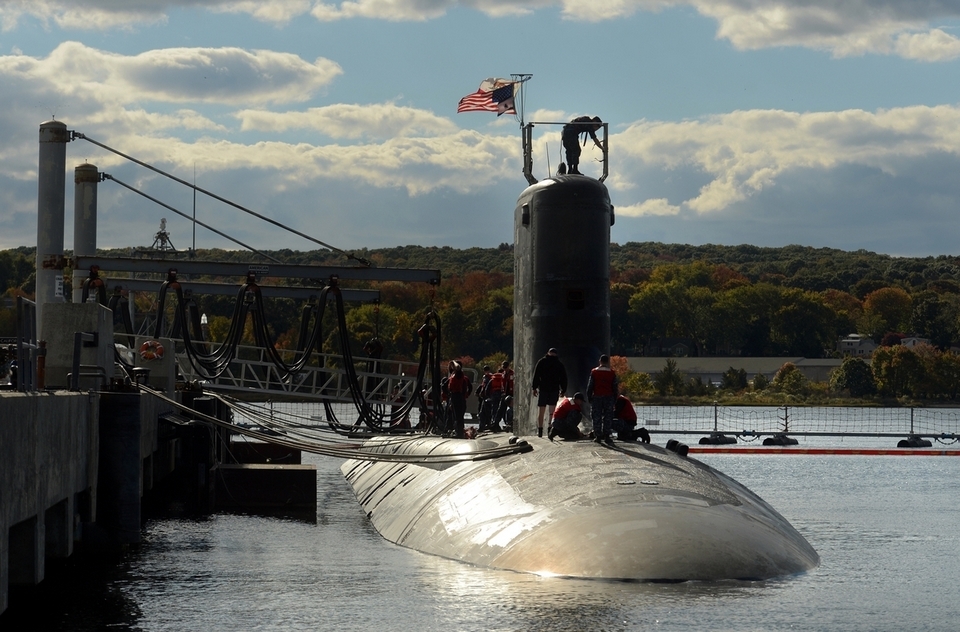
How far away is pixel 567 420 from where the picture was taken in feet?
63.6

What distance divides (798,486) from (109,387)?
22.2 m

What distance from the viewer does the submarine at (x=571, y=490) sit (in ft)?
47.2

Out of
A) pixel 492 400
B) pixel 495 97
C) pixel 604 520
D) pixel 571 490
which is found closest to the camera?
pixel 604 520

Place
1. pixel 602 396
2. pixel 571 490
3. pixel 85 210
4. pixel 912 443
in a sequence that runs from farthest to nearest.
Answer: pixel 912 443
pixel 85 210
pixel 602 396
pixel 571 490

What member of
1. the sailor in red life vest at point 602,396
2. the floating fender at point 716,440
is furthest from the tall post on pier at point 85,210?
the floating fender at point 716,440

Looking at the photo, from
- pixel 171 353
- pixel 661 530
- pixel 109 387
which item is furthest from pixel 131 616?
pixel 171 353

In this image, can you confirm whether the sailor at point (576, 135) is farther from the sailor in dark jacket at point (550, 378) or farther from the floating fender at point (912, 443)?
the floating fender at point (912, 443)

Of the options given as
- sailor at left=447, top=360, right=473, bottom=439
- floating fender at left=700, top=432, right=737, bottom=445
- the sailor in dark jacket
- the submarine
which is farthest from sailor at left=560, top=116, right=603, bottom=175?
floating fender at left=700, top=432, right=737, bottom=445

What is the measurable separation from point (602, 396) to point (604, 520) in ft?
12.6

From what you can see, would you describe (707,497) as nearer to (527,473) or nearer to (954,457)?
(527,473)

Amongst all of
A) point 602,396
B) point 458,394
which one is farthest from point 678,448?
point 458,394

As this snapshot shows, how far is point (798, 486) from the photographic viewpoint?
35.6 metres

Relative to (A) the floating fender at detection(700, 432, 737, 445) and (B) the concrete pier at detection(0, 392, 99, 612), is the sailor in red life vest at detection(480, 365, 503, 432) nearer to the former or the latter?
(B) the concrete pier at detection(0, 392, 99, 612)

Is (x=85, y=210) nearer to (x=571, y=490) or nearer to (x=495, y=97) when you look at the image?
(x=495, y=97)
